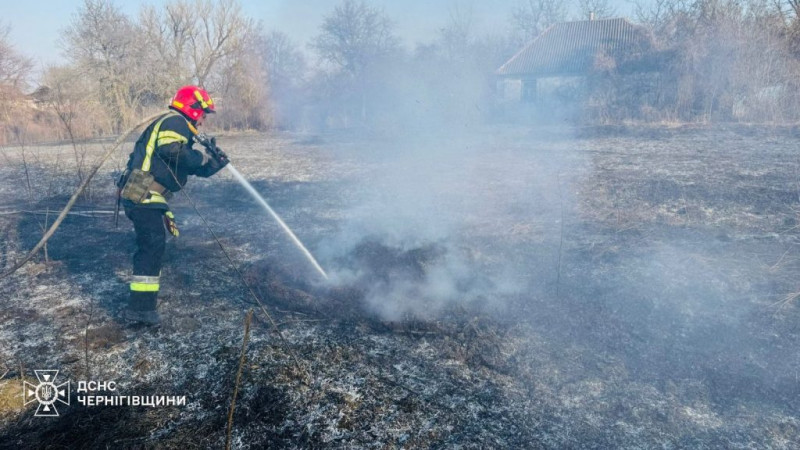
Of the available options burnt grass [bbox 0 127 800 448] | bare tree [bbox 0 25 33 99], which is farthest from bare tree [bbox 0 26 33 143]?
burnt grass [bbox 0 127 800 448]

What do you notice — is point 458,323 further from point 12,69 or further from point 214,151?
point 12,69

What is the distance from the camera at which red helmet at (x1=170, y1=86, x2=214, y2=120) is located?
3949 millimetres

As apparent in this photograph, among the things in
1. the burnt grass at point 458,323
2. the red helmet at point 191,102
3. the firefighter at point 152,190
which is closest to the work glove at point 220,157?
the firefighter at point 152,190

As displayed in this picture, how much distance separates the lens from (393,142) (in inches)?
487

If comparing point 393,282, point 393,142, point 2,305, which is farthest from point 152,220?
point 393,142

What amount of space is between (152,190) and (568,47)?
2498 cm

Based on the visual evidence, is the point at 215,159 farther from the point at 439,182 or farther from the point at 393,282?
the point at 439,182

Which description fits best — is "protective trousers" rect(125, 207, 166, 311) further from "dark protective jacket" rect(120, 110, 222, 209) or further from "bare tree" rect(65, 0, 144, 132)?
"bare tree" rect(65, 0, 144, 132)

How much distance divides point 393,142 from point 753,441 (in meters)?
10.7

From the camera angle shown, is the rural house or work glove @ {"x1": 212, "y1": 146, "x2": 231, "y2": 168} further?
the rural house

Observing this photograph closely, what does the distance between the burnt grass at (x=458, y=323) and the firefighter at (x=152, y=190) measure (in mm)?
275

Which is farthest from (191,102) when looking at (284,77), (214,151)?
(284,77)

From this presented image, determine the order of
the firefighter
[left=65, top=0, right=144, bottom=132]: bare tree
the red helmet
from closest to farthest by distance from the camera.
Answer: the firefighter < the red helmet < [left=65, top=0, right=144, bottom=132]: bare tree

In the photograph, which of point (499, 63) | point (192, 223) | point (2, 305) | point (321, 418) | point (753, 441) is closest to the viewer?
point (753, 441)
